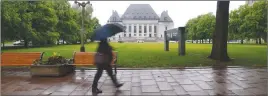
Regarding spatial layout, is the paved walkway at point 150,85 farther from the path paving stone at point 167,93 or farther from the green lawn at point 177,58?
the green lawn at point 177,58

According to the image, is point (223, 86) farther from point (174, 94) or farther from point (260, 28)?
point (260, 28)

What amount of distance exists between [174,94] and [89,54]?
4.91 m

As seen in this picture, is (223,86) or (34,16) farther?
(34,16)

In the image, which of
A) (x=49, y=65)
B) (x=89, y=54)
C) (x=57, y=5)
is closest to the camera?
(x=49, y=65)

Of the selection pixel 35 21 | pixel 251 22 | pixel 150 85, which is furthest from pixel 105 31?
pixel 251 22

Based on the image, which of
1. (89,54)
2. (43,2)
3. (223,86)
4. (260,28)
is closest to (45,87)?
(89,54)

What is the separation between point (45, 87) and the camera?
26.8 ft

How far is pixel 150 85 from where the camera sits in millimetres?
8375

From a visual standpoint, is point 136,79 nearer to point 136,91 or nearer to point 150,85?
point 150,85

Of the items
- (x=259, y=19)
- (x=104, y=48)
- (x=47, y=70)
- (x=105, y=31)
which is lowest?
Result: (x=47, y=70)

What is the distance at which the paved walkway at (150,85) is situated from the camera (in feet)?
24.4

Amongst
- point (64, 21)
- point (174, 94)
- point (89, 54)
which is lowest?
point (174, 94)

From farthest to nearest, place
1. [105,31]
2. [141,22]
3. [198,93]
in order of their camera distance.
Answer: [141,22]
[105,31]
[198,93]

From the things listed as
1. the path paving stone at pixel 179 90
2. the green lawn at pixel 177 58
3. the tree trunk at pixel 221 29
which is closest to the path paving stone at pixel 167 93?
the path paving stone at pixel 179 90
